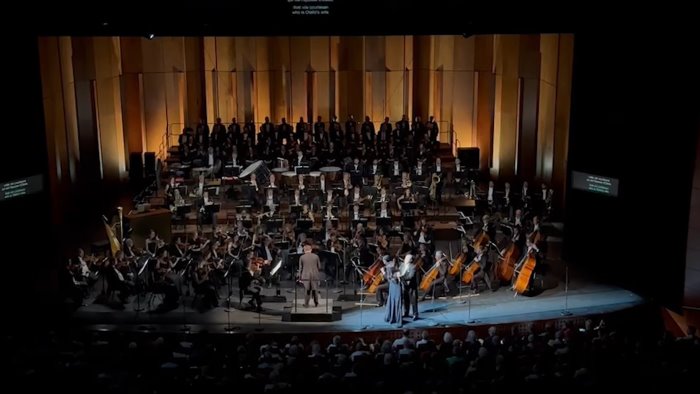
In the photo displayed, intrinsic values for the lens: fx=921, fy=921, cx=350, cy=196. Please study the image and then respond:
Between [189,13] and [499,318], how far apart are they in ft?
22.3

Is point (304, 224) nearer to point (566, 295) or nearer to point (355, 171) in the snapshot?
point (355, 171)

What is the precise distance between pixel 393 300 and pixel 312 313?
4.13ft

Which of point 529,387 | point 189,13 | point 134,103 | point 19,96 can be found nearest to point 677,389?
point 529,387

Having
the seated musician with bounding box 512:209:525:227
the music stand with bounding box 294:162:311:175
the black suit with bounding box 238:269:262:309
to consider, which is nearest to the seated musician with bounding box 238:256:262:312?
the black suit with bounding box 238:269:262:309

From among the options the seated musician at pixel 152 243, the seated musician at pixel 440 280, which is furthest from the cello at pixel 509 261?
the seated musician at pixel 152 243

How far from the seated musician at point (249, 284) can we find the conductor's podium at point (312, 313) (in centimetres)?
45

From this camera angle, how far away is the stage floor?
13445 millimetres

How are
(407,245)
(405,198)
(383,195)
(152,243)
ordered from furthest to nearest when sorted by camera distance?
(405,198) → (383,195) → (152,243) → (407,245)

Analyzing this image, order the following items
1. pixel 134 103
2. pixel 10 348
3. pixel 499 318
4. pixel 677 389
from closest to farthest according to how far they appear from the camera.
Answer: pixel 677 389
pixel 10 348
pixel 499 318
pixel 134 103

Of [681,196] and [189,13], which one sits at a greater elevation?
[189,13]

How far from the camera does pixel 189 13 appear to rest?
577 inches

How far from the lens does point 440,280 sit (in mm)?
14070

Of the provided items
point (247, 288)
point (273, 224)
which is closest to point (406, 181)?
point (273, 224)

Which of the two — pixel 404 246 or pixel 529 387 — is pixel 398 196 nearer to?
pixel 404 246
